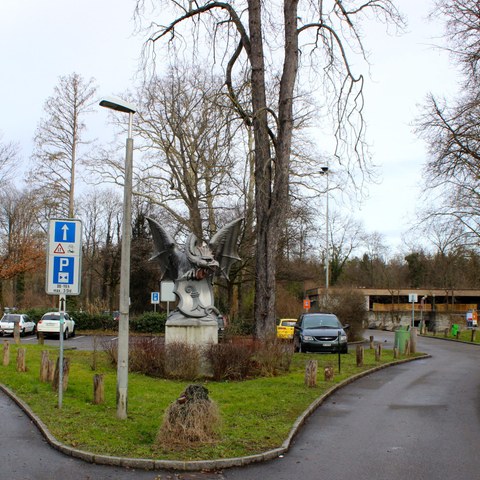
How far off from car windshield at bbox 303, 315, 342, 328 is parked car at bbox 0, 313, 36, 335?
20.5 metres

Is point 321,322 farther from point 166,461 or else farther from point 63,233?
point 166,461

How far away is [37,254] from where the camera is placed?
46.7m

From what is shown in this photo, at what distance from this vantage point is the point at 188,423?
26.8 ft

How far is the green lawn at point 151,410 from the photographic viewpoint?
8125 mm

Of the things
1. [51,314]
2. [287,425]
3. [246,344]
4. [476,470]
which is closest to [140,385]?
[246,344]

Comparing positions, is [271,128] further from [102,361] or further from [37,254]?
[37,254]

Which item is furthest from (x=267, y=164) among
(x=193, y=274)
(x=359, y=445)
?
(x=359, y=445)

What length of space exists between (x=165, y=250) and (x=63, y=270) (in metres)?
7.09

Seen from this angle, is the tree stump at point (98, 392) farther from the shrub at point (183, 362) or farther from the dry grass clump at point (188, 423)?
the shrub at point (183, 362)

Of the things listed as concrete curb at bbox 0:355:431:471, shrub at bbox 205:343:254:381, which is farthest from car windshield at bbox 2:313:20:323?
concrete curb at bbox 0:355:431:471

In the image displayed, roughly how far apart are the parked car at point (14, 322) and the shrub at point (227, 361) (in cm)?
2538

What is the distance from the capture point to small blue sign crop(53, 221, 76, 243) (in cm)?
1090

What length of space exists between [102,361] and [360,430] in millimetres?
10919

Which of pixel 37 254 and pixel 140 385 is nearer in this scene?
pixel 140 385
